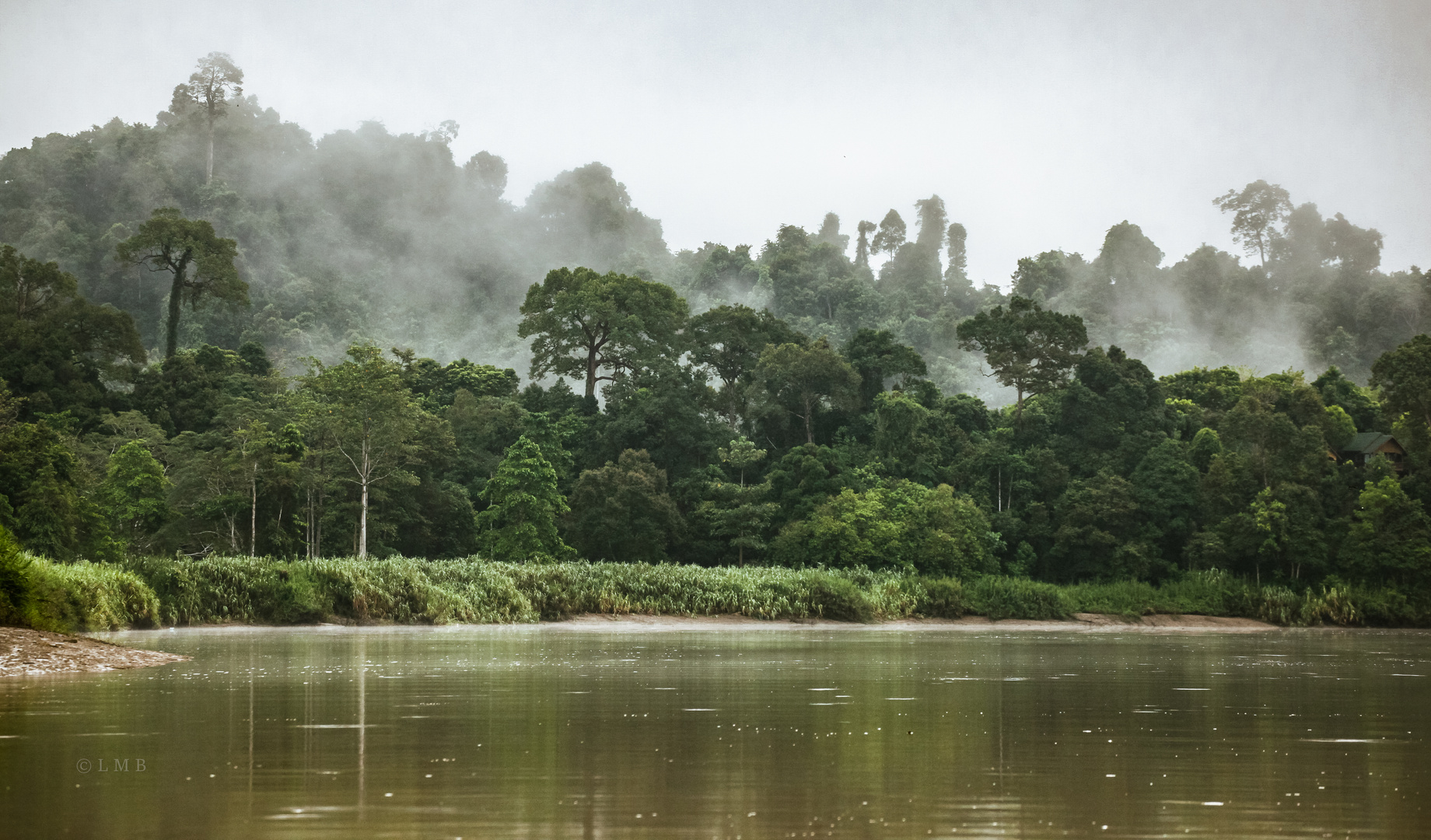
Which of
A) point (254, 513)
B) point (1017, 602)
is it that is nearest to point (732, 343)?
point (1017, 602)

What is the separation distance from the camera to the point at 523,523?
47688 millimetres

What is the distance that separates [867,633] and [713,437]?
25910 millimetres

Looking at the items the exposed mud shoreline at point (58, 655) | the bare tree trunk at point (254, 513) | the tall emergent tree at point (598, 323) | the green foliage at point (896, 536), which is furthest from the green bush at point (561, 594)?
the tall emergent tree at point (598, 323)

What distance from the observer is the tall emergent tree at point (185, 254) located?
6612 centimetres

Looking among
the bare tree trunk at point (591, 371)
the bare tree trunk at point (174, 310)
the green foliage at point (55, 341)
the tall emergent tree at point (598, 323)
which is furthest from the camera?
the bare tree trunk at point (174, 310)

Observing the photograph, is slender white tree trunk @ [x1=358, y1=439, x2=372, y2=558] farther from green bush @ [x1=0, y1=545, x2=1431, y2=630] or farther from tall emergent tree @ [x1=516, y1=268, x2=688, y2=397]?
tall emergent tree @ [x1=516, y1=268, x2=688, y2=397]

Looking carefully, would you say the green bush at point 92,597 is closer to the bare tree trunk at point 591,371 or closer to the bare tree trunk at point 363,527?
the bare tree trunk at point 363,527

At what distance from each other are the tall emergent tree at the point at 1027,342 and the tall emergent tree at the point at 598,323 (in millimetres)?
15801

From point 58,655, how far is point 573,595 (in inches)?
876

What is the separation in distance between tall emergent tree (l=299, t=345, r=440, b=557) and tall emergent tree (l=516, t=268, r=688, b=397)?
14354mm

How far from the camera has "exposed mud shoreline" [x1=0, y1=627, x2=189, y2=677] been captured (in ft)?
49.5

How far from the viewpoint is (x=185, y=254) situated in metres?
68.2

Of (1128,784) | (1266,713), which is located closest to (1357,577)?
Answer: (1266,713)

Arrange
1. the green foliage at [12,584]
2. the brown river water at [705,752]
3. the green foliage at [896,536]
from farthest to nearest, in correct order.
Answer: the green foliage at [896,536] → the green foliage at [12,584] → the brown river water at [705,752]
